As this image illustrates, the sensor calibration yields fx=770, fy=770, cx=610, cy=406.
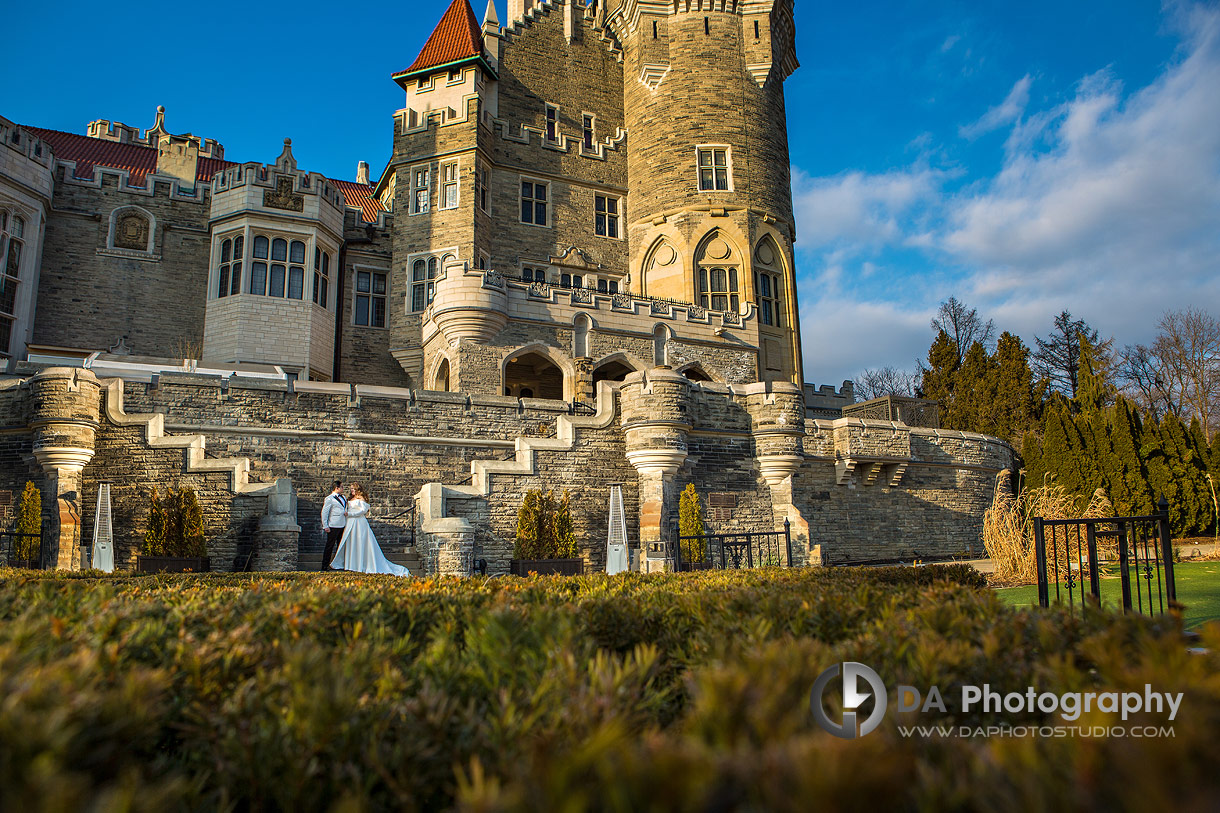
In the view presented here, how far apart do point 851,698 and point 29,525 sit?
14.2 meters

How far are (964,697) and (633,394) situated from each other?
13.5 m

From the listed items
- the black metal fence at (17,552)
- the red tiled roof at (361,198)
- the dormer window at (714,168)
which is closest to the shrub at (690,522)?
the black metal fence at (17,552)

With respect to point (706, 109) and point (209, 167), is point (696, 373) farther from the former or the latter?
point (209, 167)

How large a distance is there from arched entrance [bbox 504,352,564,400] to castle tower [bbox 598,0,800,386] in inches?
206

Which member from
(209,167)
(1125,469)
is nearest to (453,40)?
(209,167)

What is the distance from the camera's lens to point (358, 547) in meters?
12.0

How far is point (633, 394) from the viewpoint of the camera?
52.0 feet

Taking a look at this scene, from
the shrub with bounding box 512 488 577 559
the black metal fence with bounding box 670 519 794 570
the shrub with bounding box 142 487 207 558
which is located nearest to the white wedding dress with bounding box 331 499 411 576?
the shrub with bounding box 142 487 207 558

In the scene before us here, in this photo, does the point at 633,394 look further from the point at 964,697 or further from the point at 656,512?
the point at 964,697

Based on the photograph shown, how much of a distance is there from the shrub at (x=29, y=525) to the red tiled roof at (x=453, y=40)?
777 inches

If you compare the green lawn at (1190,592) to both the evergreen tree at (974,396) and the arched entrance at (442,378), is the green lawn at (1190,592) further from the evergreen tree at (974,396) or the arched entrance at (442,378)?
the arched entrance at (442,378)

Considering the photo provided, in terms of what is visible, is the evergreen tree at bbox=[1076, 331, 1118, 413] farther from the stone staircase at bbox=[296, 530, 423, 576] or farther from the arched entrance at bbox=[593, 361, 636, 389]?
the stone staircase at bbox=[296, 530, 423, 576]

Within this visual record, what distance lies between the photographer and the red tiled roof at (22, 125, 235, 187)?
2823 cm

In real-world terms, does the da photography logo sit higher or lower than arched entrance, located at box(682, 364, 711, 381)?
lower
